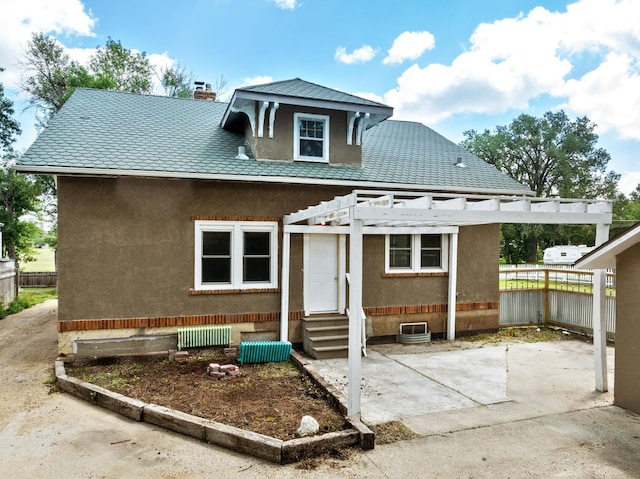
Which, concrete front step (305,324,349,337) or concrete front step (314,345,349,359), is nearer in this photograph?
concrete front step (314,345,349,359)

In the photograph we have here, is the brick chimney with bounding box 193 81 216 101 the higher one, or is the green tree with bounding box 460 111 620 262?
the green tree with bounding box 460 111 620 262

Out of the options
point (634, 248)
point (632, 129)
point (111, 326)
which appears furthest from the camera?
point (632, 129)

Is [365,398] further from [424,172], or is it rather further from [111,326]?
[424,172]

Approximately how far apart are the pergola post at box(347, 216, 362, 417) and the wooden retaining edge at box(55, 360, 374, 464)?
260 mm

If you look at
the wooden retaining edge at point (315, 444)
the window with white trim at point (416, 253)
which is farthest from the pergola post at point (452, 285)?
the wooden retaining edge at point (315, 444)

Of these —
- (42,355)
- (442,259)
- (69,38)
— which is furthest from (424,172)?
(69,38)

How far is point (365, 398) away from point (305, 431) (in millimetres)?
Answer: 1716

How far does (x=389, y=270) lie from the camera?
980 cm

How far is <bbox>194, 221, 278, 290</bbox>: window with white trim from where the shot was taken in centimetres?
847

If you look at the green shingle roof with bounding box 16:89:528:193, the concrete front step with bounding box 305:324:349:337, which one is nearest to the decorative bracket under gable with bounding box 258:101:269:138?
the green shingle roof with bounding box 16:89:528:193

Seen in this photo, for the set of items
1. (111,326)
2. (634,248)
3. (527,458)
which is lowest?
(527,458)

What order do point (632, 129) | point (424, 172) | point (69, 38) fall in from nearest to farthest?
point (424, 172) → point (69, 38) → point (632, 129)

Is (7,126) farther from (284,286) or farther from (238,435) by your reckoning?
(238,435)

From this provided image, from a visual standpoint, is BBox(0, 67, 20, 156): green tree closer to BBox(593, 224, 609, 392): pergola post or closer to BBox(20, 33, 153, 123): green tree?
BBox(20, 33, 153, 123): green tree
